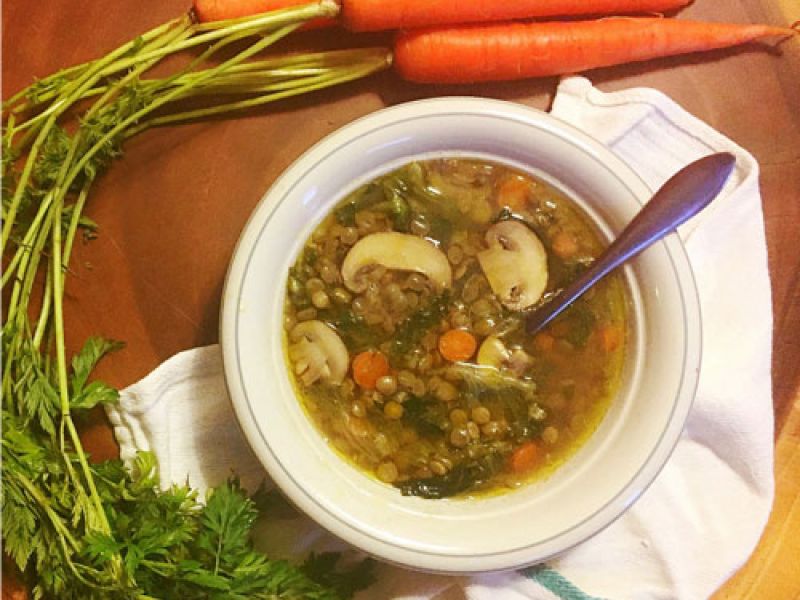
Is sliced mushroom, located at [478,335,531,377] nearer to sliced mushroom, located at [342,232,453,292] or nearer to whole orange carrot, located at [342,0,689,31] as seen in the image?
sliced mushroom, located at [342,232,453,292]

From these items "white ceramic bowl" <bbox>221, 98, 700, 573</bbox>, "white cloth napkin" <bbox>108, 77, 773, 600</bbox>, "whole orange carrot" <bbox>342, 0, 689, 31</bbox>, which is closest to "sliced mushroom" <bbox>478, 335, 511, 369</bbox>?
"white ceramic bowl" <bbox>221, 98, 700, 573</bbox>

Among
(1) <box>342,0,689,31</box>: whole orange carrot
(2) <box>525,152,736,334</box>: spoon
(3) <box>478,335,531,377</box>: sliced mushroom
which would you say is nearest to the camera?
(2) <box>525,152,736,334</box>: spoon

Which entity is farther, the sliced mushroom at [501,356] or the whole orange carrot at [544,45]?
the whole orange carrot at [544,45]

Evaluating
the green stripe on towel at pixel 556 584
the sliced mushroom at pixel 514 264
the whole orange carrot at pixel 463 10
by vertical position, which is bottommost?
the green stripe on towel at pixel 556 584

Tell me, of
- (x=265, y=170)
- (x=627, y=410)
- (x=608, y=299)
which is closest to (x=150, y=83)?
(x=265, y=170)

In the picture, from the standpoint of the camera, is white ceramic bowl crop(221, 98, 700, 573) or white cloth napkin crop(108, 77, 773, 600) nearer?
white ceramic bowl crop(221, 98, 700, 573)

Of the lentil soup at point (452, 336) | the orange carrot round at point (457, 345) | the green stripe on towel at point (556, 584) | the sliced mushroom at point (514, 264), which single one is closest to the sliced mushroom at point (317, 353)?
the lentil soup at point (452, 336)

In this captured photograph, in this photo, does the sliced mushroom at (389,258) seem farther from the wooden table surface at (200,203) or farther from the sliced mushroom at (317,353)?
the wooden table surface at (200,203)
